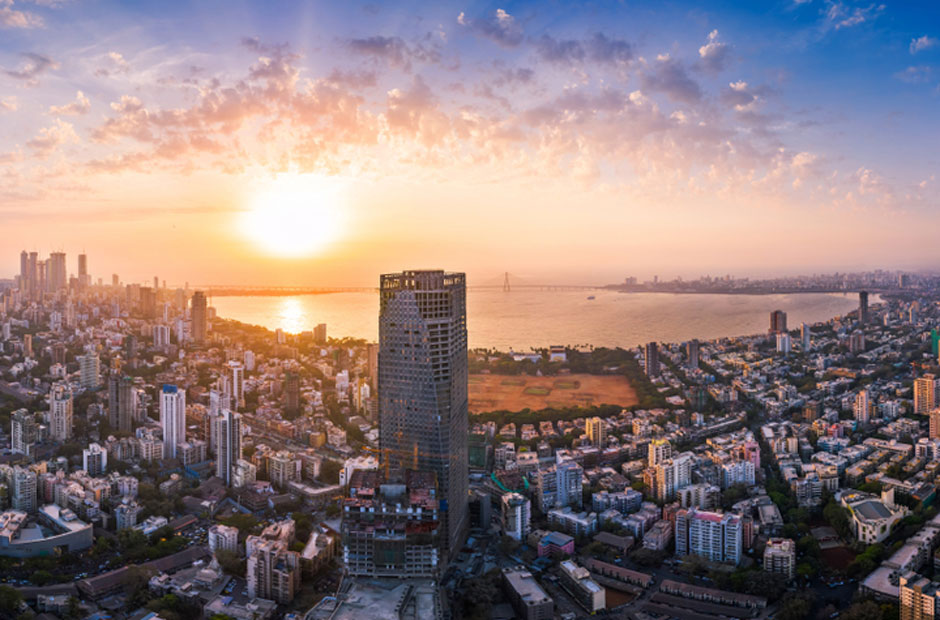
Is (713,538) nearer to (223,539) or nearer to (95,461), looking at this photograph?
(223,539)

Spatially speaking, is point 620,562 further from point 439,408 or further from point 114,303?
point 114,303

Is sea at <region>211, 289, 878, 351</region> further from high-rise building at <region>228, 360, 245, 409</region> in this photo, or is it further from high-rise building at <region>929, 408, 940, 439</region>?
high-rise building at <region>929, 408, 940, 439</region>

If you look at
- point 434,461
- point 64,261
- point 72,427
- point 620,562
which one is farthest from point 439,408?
point 64,261

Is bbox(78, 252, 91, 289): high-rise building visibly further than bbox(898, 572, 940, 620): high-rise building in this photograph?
Yes

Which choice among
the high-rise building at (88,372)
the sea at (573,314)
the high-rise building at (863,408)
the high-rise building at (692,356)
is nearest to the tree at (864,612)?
the high-rise building at (863,408)

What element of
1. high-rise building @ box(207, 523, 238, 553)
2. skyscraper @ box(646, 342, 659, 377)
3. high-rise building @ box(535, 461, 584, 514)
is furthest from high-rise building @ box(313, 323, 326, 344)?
high-rise building @ box(207, 523, 238, 553)

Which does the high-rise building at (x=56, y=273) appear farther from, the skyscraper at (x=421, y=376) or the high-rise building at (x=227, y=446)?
the skyscraper at (x=421, y=376)

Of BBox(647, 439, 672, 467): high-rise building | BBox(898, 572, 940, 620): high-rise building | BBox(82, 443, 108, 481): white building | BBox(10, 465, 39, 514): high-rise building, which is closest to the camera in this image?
BBox(898, 572, 940, 620): high-rise building
